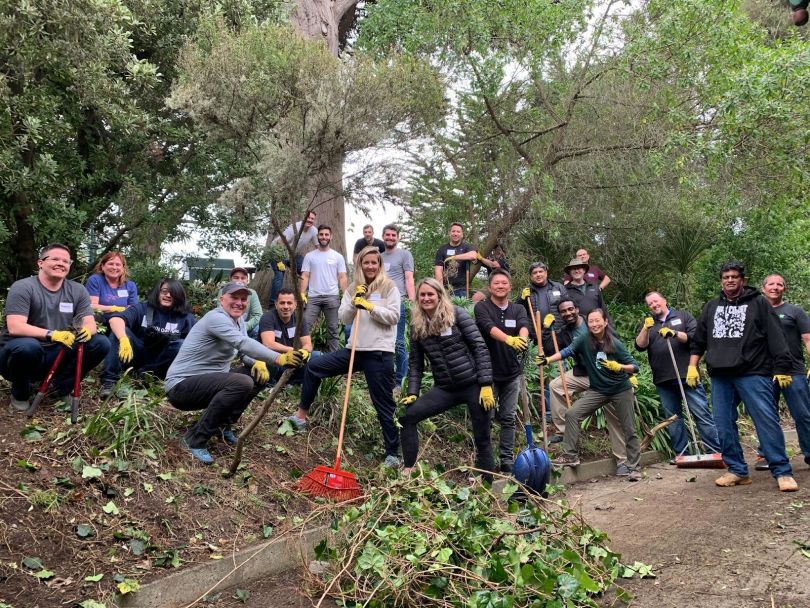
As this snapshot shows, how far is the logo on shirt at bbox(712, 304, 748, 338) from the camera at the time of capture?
6.76 metres

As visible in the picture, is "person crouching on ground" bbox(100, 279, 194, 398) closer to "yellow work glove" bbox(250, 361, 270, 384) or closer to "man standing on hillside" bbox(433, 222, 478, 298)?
"yellow work glove" bbox(250, 361, 270, 384)

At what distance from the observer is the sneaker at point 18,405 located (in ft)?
20.1

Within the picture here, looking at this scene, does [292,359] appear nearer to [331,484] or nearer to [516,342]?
[331,484]

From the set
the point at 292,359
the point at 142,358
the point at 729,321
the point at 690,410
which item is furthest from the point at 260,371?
the point at 690,410

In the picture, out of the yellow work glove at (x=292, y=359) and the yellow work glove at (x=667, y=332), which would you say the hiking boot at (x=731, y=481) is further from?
the yellow work glove at (x=292, y=359)

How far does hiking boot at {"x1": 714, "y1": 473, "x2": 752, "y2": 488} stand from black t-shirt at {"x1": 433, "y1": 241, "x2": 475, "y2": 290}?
4.41 metres

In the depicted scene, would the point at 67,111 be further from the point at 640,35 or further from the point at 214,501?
the point at 640,35

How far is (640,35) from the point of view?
10727mm

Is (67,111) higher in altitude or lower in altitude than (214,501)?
higher

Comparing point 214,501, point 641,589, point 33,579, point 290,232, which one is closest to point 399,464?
point 214,501

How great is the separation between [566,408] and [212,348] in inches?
170

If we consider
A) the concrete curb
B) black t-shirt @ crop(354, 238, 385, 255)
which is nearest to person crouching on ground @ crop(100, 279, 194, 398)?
the concrete curb

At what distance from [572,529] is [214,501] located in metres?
2.60

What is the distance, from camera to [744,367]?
263 inches
